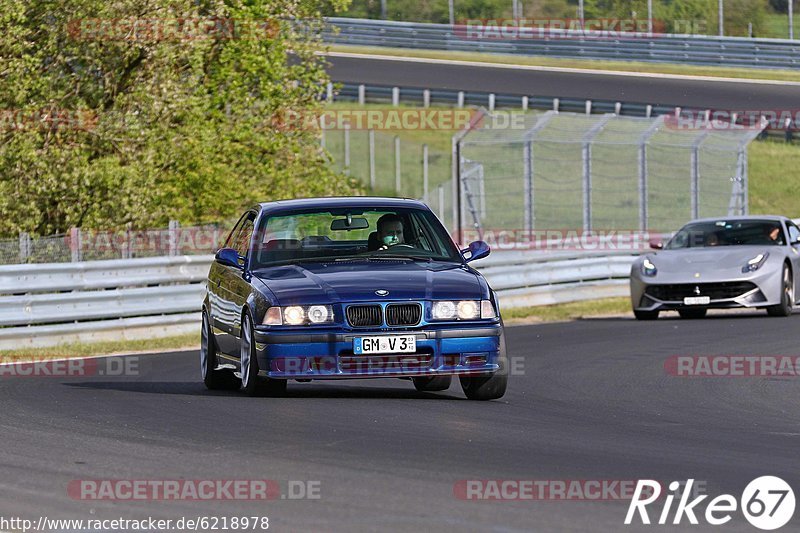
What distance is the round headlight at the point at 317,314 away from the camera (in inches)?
414

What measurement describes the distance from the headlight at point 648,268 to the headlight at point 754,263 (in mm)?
1144

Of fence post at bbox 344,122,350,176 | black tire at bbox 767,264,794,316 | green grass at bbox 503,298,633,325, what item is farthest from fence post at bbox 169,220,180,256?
fence post at bbox 344,122,350,176

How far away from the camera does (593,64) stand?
164ft

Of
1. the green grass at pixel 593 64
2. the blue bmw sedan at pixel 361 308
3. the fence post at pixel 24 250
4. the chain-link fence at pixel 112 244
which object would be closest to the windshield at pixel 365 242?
the blue bmw sedan at pixel 361 308

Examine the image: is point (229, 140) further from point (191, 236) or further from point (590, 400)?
point (590, 400)

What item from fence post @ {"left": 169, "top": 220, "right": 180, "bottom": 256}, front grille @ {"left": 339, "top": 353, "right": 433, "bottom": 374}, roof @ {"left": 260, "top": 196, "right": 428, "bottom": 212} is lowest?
fence post @ {"left": 169, "top": 220, "right": 180, "bottom": 256}

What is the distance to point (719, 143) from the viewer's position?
28.9 m

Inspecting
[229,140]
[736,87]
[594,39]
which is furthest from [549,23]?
[229,140]

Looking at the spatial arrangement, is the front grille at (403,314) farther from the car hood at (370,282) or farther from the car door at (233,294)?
the car door at (233,294)

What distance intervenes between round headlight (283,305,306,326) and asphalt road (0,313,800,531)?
0.57 metres

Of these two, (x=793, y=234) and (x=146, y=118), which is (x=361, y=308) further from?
(x=146, y=118)

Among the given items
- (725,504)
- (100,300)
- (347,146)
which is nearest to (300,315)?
(725,504)

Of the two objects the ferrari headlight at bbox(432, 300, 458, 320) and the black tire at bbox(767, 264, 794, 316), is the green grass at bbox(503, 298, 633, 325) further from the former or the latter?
the ferrari headlight at bbox(432, 300, 458, 320)

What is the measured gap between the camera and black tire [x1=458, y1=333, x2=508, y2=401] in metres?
11.0
